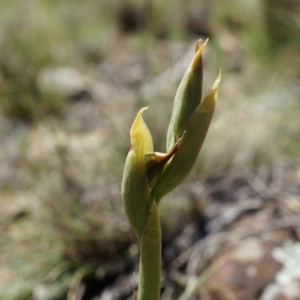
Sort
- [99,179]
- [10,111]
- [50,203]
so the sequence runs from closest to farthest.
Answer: [50,203]
[99,179]
[10,111]

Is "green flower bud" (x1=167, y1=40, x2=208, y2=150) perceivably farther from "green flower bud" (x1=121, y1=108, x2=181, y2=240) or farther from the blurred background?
the blurred background

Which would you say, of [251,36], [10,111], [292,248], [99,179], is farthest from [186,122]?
[251,36]

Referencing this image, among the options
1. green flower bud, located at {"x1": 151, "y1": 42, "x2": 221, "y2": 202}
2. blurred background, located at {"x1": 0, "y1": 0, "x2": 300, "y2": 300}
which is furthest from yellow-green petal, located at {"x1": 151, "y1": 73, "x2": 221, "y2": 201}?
blurred background, located at {"x1": 0, "y1": 0, "x2": 300, "y2": 300}

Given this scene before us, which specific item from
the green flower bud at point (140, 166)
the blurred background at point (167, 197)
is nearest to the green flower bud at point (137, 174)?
the green flower bud at point (140, 166)

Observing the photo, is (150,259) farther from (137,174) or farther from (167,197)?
(167,197)

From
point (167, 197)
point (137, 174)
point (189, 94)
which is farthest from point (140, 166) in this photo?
point (167, 197)

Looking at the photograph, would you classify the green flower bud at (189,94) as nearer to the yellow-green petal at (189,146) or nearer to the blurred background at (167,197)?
the yellow-green petal at (189,146)

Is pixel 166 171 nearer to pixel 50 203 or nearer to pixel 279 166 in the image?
pixel 50 203
